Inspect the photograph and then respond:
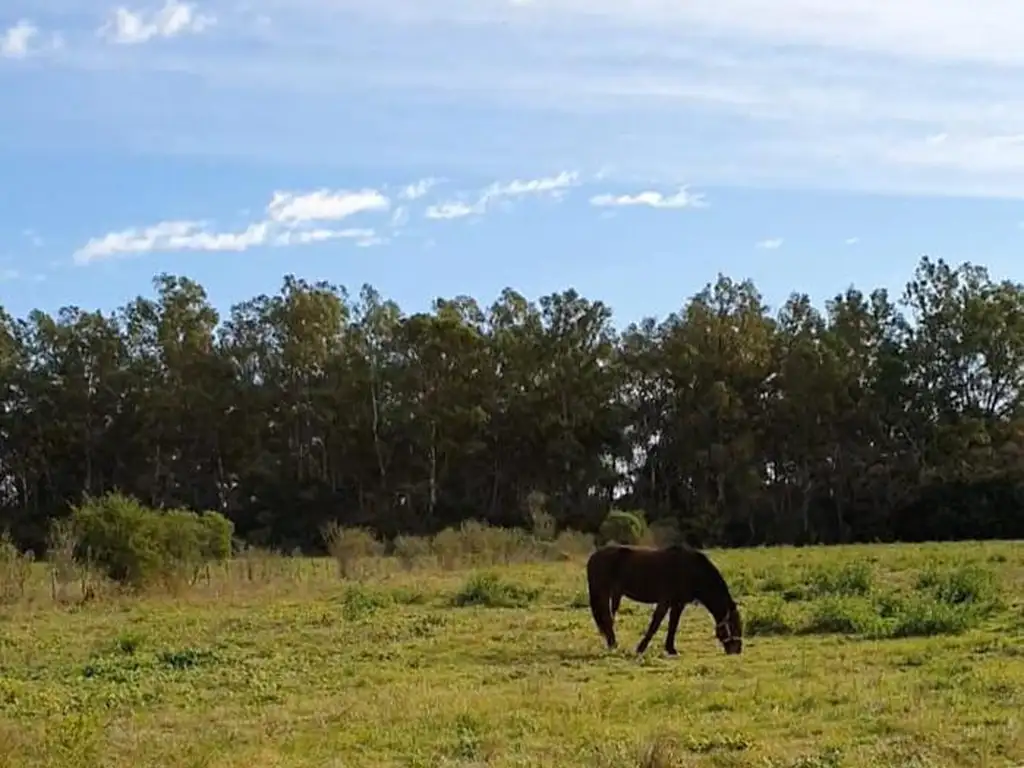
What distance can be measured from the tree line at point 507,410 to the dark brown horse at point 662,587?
3858 centimetres

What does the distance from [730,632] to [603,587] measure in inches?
76.7

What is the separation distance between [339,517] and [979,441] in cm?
2945

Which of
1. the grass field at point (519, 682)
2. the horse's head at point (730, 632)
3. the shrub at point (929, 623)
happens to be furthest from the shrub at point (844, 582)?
the horse's head at point (730, 632)

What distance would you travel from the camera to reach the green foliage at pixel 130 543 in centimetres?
2880

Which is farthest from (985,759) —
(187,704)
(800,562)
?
(800,562)

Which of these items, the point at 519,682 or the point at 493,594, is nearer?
the point at 519,682

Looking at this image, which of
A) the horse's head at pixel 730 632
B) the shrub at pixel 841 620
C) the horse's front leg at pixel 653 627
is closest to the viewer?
the horse's head at pixel 730 632

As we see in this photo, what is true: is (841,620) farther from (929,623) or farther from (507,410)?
(507,410)

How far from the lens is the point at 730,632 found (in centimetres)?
1569

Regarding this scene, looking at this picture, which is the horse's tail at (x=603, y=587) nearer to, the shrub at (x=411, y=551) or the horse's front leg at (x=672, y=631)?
the horse's front leg at (x=672, y=631)

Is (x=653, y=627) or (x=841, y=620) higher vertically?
(x=653, y=627)

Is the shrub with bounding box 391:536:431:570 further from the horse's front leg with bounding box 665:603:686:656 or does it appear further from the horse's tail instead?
the horse's front leg with bounding box 665:603:686:656

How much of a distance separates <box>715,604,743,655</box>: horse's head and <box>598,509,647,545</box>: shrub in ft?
99.9

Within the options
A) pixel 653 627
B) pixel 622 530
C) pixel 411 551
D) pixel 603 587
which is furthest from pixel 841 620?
pixel 622 530
